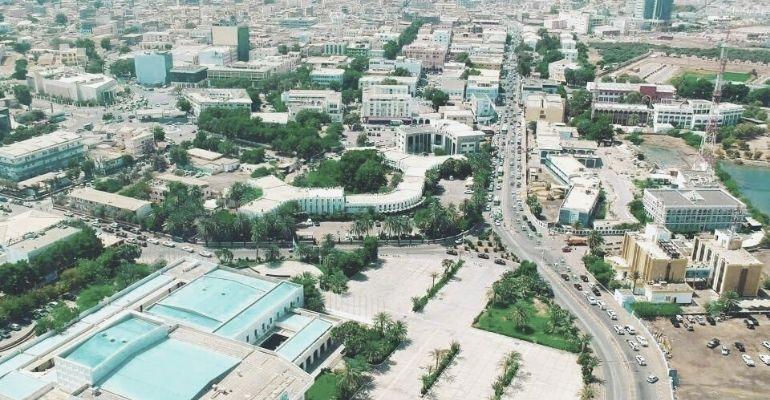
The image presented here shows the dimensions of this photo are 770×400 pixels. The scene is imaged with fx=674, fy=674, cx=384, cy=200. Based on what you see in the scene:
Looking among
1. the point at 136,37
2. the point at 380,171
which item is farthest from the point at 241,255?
the point at 136,37

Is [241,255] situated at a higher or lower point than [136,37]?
lower

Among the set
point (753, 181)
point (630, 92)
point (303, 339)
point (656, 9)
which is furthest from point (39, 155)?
point (656, 9)

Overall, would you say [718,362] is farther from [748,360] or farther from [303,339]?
[303,339]

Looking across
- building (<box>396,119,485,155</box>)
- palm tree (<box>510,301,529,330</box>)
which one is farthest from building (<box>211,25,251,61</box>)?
palm tree (<box>510,301,529,330</box>)

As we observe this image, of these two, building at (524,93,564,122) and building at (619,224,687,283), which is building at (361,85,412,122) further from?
building at (619,224,687,283)

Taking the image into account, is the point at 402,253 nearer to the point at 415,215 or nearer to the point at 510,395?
the point at 415,215

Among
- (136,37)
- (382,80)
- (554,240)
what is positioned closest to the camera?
(554,240)

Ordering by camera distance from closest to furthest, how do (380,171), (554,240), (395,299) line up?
(395,299), (554,240), (380,171)
